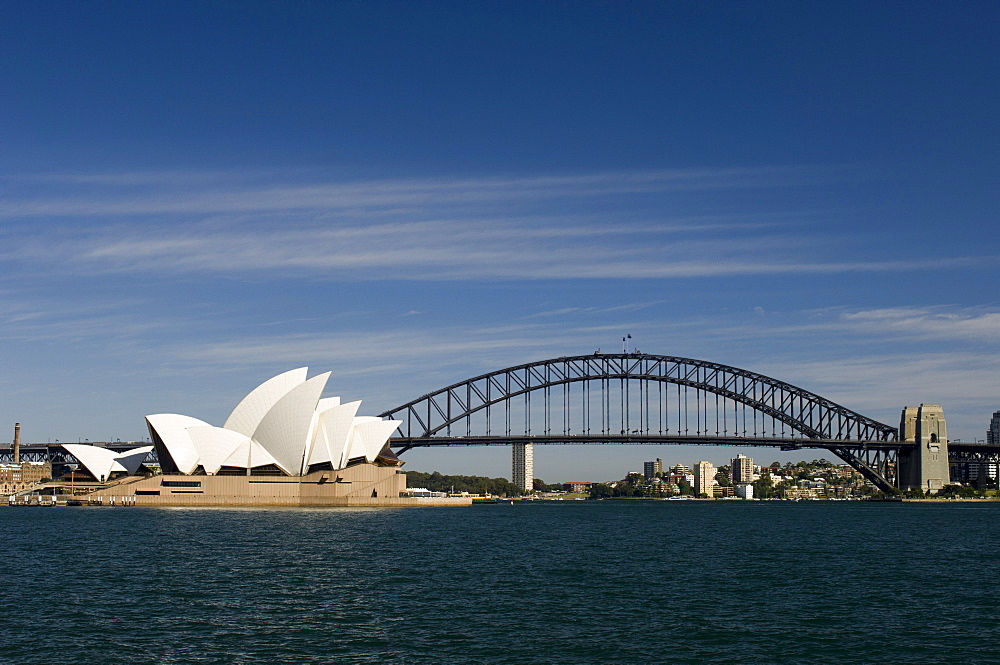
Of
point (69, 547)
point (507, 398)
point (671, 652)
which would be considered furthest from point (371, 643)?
point (507, 398)

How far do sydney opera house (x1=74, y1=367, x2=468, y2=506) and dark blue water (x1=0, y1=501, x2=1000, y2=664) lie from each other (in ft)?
138

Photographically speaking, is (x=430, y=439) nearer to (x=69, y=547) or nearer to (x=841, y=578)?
(x=69, y=547)

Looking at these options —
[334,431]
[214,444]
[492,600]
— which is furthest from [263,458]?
[492,600]

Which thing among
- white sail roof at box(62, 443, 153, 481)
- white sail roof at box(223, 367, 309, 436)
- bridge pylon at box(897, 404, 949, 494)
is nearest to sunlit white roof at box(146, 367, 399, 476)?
white sail roof at box(223, 367, 309, 436)

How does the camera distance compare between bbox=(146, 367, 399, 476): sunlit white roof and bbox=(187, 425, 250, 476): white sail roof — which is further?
bbox=(187, 425, 250, 476): white sail roof

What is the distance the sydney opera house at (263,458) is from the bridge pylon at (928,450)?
7004 centimetres

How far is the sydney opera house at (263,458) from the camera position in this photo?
9194 centimetres

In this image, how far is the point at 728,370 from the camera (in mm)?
124438

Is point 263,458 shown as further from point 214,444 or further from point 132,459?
point 132,459

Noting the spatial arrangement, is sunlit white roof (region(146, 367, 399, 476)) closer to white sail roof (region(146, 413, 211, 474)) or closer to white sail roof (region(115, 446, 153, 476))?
white sail roof (region(146, 413, 211, 474))

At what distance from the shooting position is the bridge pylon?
125 meters

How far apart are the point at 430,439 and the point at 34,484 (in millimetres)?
48814

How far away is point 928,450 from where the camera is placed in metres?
126

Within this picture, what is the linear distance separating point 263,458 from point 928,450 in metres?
82.3
